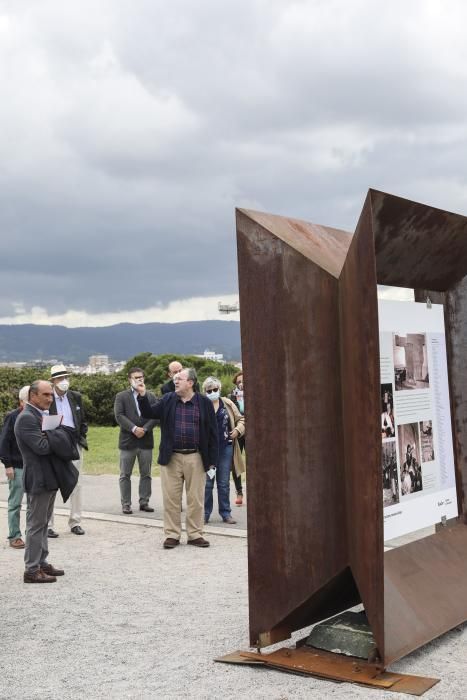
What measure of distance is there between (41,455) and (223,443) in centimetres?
350

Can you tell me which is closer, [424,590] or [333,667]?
[333,667]

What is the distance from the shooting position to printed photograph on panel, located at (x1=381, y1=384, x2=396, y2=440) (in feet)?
18.5

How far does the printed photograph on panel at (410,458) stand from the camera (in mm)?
5832

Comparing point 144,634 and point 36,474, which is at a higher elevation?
point 36,474

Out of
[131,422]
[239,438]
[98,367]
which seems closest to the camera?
[131,422]

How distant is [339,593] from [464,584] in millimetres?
1026

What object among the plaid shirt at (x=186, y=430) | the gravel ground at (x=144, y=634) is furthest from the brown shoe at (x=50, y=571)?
the plaid shirt at (x=186, y=430)

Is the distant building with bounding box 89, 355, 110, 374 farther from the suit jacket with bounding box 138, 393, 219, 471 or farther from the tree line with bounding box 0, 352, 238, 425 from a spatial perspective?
the suit jacket with bounding box 138, 393, 219, 471

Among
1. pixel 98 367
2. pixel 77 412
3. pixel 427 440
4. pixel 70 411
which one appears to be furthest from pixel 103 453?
pixel 98 367

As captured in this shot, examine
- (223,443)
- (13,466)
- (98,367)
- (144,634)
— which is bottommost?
(144,634)

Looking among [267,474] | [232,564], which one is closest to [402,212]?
[267,474]

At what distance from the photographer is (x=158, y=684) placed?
16.6 ft

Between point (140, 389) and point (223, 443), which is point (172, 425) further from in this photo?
point (223, 443)

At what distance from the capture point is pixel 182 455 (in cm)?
939
